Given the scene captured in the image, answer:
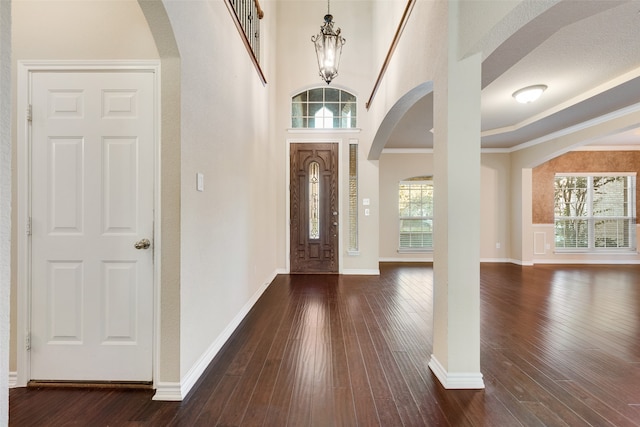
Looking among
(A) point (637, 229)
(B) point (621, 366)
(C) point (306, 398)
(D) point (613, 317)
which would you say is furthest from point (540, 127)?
(C) point (306, 398)

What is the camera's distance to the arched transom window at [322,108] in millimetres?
5176

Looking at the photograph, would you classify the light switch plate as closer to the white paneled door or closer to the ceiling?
the white paneled door

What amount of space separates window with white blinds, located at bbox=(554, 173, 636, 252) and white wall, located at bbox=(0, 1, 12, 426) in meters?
8.35

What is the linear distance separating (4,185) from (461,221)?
2.10 meters

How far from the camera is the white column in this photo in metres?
1.80

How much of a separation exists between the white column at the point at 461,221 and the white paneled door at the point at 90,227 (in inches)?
76.2

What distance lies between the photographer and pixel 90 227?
180 cm

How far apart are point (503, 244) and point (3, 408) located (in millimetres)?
7743

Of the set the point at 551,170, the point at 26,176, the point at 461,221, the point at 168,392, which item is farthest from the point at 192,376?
the point at 551,170

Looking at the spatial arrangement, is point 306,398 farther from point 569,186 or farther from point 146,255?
point 569,186

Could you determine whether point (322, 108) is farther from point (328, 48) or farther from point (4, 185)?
point (4, 185)

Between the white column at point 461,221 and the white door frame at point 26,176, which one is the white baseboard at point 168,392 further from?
the white column at point 461,221

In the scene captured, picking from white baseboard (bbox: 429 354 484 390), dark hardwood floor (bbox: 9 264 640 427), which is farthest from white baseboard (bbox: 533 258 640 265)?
white baseboard (bbox: 429 354 484 390)

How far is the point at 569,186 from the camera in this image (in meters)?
6.35
